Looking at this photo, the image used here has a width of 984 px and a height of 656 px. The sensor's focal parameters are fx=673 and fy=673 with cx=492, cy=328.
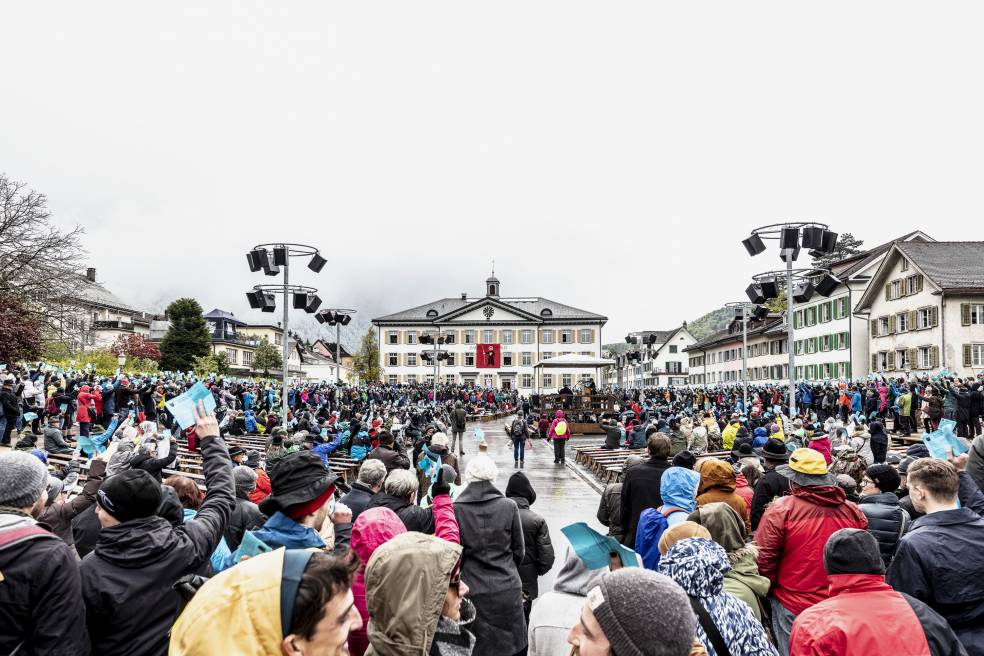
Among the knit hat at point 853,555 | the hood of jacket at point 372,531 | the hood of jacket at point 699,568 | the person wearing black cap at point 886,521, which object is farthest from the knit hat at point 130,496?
the person wearing black cap at point 886,521

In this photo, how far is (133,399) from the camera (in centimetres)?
2116

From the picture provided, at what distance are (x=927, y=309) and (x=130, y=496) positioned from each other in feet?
140

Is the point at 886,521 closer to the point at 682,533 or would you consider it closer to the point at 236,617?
the point at 682,533

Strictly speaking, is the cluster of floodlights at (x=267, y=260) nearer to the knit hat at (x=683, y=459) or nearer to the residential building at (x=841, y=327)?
the knit hat at (x=683, y=459)

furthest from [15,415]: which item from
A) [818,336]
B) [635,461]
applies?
[818,336]

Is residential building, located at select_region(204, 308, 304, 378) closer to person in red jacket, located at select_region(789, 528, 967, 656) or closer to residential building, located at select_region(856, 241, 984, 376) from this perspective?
residential building, located at select_region(856, 241, 984, 376)

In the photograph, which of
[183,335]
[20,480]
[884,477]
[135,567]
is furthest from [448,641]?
[183,335]

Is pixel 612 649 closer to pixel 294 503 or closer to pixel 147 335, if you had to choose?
pixel 294 503

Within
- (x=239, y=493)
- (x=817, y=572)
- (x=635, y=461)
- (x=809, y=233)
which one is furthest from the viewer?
(x=809, y=233)

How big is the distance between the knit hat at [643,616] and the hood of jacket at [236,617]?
2.91 feet

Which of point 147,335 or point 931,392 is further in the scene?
point 147,335

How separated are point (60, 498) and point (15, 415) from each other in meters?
16.2

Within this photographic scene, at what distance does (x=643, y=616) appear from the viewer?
186 cm

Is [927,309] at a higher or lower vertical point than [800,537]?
higher
